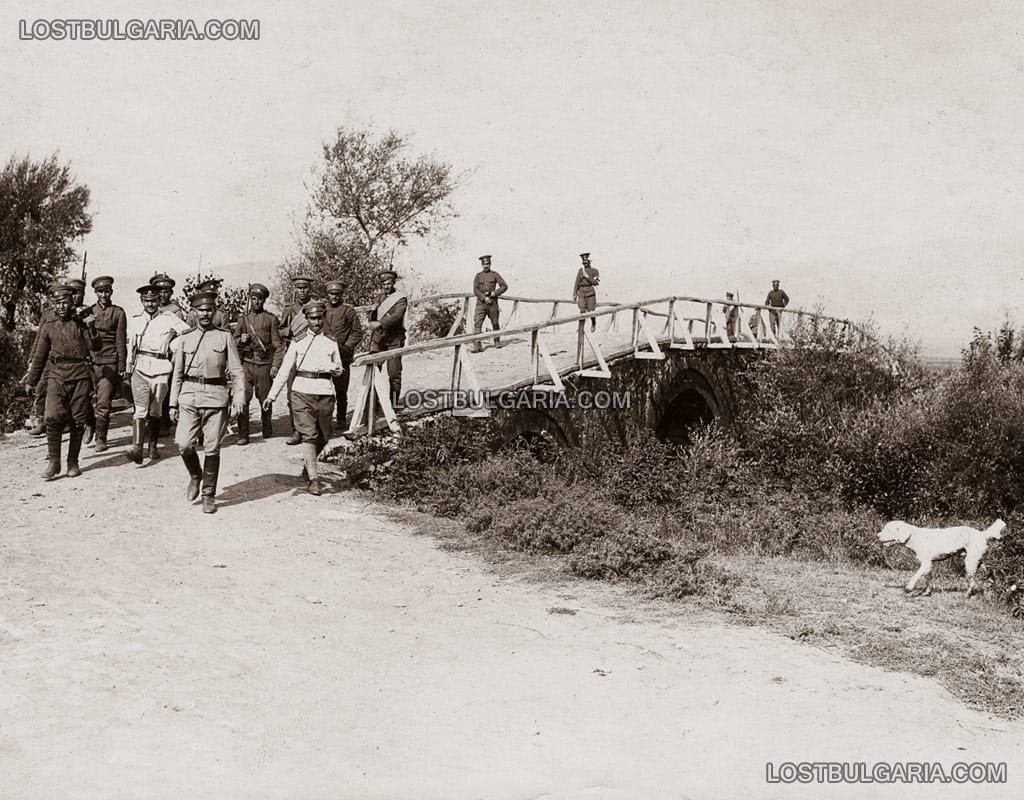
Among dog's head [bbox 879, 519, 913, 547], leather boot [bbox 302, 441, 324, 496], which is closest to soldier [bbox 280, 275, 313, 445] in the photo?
leather boot [bbox 302, 441, 324, 496]

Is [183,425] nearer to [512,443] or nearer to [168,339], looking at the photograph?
[168,339]

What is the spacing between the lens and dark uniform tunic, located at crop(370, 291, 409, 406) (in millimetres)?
11516

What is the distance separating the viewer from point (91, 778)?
3812 mm

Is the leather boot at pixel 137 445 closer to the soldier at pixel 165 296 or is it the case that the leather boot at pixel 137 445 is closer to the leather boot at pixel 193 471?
the soldier at pixel 165 296

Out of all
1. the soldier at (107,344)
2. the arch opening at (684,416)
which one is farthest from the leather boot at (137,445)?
the arch opening at (684,416)

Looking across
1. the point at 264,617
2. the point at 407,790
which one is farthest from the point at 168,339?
the point at 407,790

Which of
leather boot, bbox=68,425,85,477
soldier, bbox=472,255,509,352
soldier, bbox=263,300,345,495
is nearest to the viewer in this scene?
soldier, bbox=263,300,345,495

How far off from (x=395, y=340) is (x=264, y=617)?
6118 mm

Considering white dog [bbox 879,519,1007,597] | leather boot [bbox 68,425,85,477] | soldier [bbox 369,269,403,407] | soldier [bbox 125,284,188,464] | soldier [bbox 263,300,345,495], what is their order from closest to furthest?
white dog [bbox 879,519,1007,597] → soldier [bbox 263,300,345,495] → leather boot [bbox 68,425,85,477] → soldier [bbox 125,284,188,464] → soldier [bbox 369,269,403,407]

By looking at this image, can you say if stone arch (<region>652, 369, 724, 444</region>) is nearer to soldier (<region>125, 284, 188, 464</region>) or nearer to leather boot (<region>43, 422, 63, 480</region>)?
soldier (<region>125, 284, 188, 464</region>)

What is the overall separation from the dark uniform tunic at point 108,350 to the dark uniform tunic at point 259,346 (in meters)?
1.21

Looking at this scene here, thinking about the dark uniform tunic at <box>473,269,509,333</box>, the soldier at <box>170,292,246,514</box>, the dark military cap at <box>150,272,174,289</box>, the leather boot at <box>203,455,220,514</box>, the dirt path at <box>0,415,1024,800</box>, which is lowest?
Answer: the dirt path at <box>0,415,1024,800</box>

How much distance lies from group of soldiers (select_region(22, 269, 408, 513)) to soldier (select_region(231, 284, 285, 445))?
0.04ft
